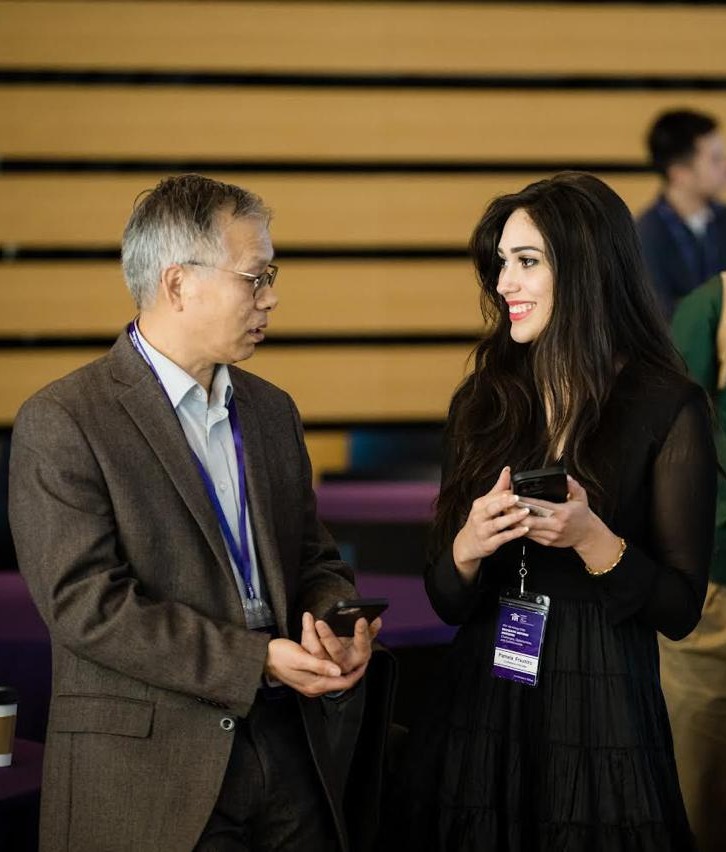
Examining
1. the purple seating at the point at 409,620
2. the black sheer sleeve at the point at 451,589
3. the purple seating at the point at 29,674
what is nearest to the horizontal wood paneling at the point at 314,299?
the purple seating at the point at 409,620

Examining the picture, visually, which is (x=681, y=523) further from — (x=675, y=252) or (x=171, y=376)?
(x=675, y=252)

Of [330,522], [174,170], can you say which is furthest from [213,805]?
[174,170]

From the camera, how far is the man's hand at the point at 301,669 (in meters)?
2.16

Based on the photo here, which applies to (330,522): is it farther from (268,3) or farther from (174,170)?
(268,3)

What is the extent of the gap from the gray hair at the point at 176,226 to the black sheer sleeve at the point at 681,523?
0.85m

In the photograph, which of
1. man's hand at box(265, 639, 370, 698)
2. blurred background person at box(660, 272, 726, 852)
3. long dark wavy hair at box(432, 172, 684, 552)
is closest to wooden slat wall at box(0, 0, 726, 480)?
blurred background person at box(660, 272, 726, 852)

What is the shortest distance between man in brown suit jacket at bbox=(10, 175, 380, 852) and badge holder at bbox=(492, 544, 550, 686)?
0.85 feet

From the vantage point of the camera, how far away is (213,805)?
2166 mm

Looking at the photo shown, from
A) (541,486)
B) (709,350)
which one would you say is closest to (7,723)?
(541,486)

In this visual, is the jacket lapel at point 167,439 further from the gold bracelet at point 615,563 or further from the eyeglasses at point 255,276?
the gold bracelet at point 615,563

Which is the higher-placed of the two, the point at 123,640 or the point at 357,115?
the point at 357,115

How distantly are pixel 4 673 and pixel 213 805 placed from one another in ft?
3.50

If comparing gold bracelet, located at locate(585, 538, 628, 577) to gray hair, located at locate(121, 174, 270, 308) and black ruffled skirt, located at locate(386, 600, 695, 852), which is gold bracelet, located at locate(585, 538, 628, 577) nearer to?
black ruffled skirt, located at locate(386, 600, 695, 852)

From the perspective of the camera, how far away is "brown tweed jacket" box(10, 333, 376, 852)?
2127 millimetres
